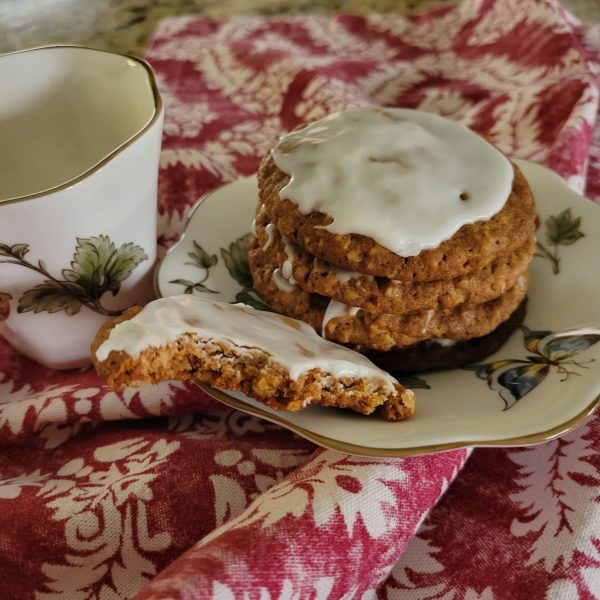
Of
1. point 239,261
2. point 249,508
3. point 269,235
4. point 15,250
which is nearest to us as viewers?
point 249,508

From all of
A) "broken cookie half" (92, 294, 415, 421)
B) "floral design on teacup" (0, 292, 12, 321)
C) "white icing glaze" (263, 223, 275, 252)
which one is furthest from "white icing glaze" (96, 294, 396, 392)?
"floral design on teacup" (0, 292, 12, 321)

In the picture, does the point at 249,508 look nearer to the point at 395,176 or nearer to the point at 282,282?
the point at 282,282

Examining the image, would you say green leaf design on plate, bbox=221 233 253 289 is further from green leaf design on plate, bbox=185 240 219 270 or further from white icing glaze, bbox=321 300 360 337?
white icing glaze, bbox=321 300 360 337

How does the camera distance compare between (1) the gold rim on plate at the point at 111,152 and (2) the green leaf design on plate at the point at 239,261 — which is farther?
(2) the green leaf design on plate at the point at 239,261

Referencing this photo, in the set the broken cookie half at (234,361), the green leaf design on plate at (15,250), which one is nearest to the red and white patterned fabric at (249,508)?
the broken cookie half at (234,361)

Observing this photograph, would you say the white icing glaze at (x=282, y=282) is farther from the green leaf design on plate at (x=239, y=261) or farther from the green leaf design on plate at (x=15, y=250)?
the green leaf design on plate at (x=15, y=250)

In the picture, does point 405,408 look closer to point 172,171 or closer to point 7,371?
point 7,371

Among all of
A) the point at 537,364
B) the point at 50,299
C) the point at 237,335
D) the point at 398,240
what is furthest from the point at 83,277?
the point at 537,364

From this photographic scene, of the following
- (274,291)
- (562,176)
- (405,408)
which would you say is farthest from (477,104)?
(405,408)
